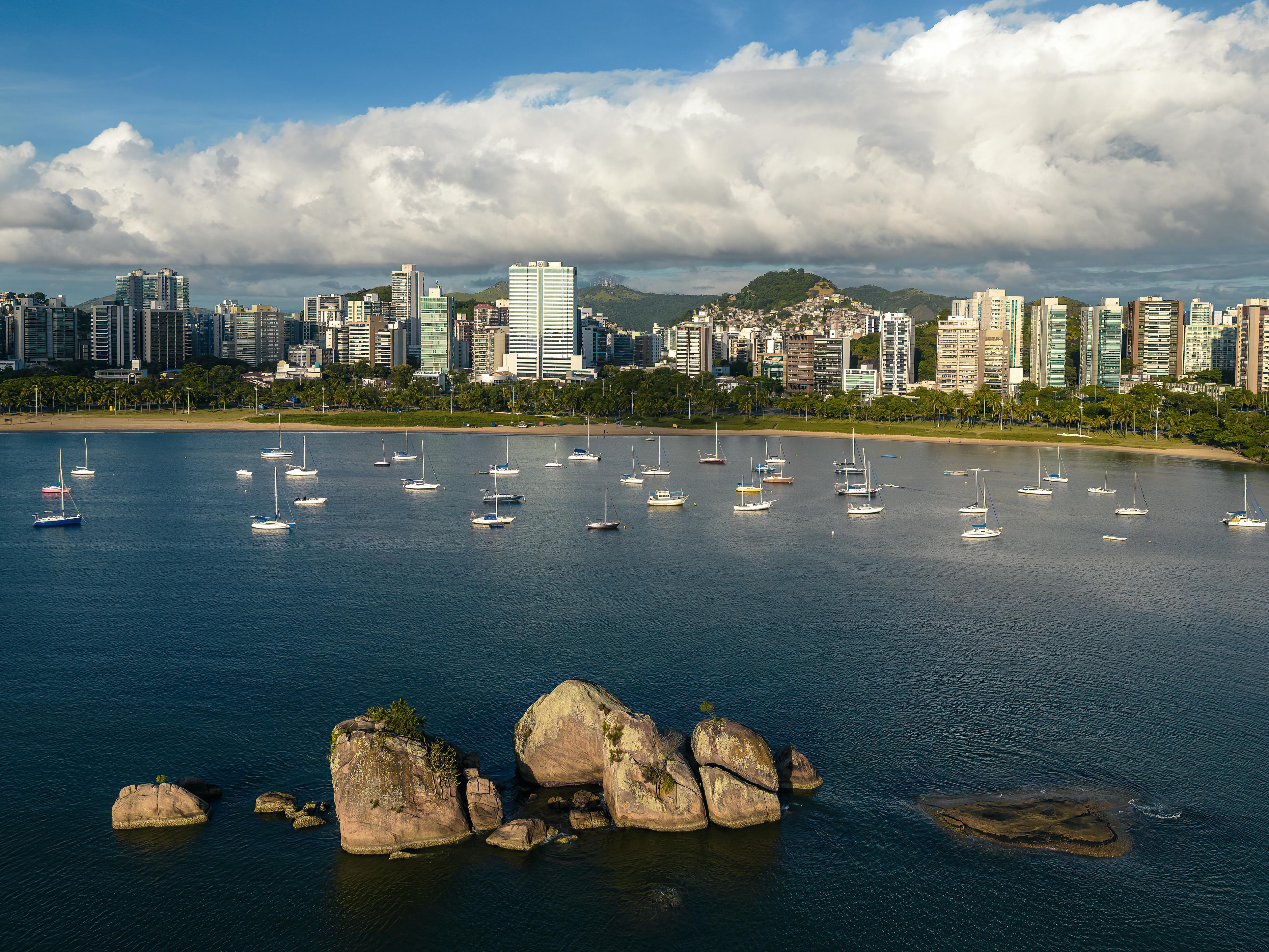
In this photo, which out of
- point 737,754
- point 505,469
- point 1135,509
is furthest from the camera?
point 505,469

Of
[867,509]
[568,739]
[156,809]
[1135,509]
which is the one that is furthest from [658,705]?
[1135,509]

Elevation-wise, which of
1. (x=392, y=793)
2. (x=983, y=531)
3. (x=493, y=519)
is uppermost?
(x=493, y=519)

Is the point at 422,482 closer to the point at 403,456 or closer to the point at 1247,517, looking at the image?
the point at 403,456

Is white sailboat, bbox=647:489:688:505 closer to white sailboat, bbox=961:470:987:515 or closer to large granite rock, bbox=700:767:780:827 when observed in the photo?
white sailboat, bbox=961:470:987:515

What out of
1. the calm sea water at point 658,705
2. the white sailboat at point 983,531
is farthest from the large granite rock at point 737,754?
the white sailboat at point 983,531

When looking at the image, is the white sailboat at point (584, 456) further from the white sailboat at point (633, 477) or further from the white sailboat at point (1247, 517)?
the white sailboat at point (1247, 517)

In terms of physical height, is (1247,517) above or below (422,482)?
below
